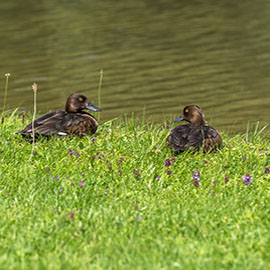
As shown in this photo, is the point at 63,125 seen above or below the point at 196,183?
above

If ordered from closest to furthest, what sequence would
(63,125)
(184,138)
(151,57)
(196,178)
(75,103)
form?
(196,178)
(184,138)
(63,125)
(75,103)
(151,57)

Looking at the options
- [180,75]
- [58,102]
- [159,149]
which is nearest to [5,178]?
[159,149]

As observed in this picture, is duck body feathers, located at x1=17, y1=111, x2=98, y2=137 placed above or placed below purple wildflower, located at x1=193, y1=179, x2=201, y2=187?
above

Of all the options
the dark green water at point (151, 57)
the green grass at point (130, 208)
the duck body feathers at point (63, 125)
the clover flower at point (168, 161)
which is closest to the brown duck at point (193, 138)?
the green grass at point (130, 208)

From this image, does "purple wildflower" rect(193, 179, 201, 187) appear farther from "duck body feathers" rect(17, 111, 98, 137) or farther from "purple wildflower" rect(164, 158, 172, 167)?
"duck body feathers" rect(17, 111, 98, 137)

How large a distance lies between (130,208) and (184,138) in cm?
194

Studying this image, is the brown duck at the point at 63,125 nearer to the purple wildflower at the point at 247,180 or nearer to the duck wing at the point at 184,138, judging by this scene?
the duck wing at the point at 184,138

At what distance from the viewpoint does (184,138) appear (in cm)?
713

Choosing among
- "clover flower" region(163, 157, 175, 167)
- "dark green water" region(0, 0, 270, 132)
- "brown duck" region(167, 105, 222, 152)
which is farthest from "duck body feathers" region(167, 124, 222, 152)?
"dark green water" region(0, 0, 270, 132)

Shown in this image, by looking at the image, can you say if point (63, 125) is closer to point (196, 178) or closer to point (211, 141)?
point (211, 141)

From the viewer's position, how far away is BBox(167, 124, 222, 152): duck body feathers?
705 centimetres

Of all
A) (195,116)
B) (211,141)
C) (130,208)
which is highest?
(195,116)

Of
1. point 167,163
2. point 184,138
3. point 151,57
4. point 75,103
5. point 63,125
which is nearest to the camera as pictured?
point 167,163

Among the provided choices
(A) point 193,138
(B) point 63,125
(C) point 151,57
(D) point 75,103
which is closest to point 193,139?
(A) point 193,138
